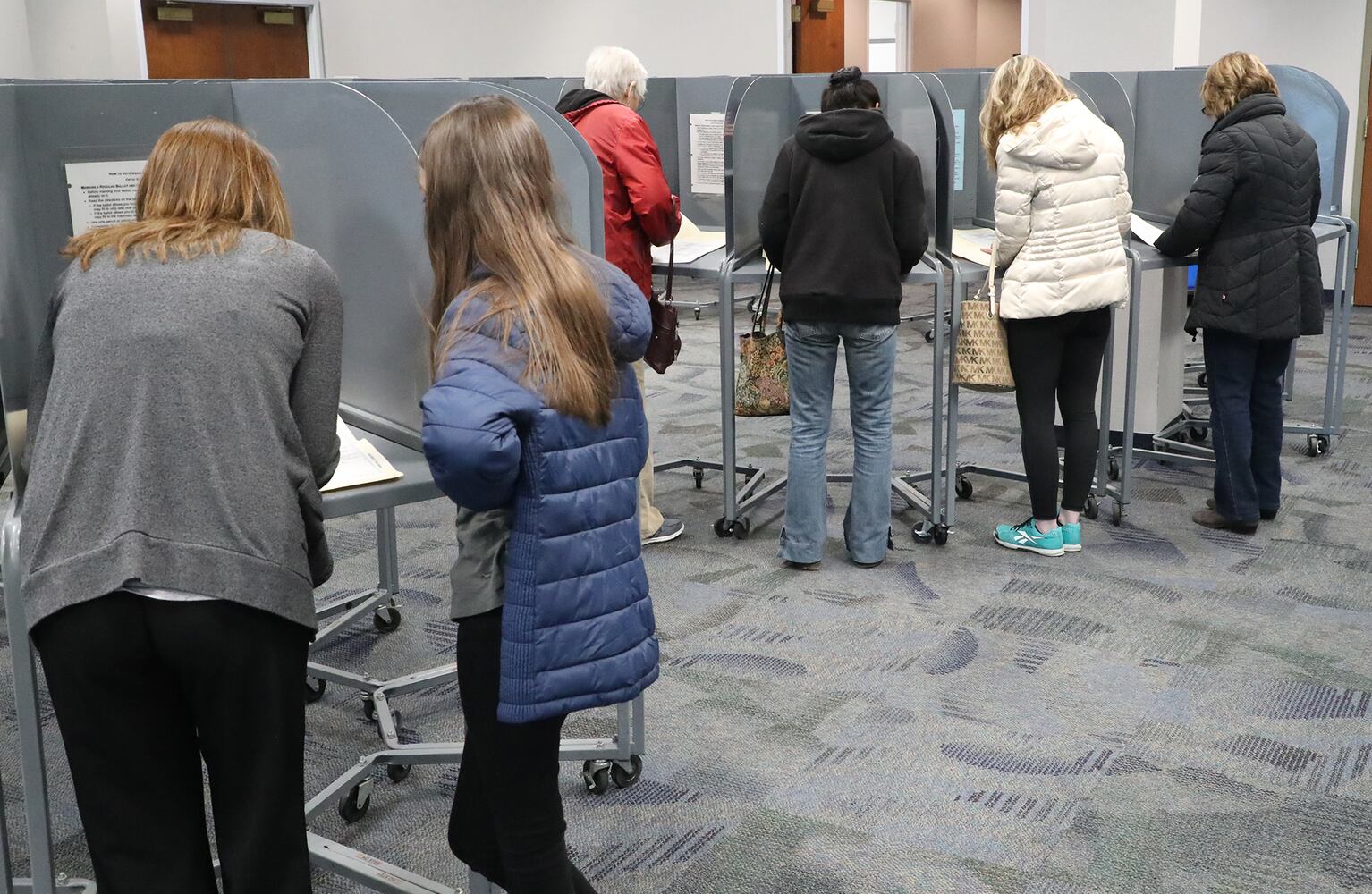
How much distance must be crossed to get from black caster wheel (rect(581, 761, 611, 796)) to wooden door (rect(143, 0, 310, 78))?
18.1ft

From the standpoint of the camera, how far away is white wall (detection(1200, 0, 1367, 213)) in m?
6.43

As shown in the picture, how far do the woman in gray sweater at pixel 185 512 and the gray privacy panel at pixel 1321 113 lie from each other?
11.9 ft

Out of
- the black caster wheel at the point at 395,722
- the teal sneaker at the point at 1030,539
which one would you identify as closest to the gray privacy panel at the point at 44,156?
the black caster wheel at the point at 395,722

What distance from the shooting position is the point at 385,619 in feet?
9.72

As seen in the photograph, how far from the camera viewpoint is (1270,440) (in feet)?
11.5

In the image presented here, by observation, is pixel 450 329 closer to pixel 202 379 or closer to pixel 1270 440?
pixel 202 379

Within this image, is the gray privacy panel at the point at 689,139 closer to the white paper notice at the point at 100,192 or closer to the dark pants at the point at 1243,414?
the dark pants at the point at 1243,414

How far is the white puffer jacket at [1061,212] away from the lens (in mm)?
3070

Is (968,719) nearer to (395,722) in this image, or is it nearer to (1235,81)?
(395,722)

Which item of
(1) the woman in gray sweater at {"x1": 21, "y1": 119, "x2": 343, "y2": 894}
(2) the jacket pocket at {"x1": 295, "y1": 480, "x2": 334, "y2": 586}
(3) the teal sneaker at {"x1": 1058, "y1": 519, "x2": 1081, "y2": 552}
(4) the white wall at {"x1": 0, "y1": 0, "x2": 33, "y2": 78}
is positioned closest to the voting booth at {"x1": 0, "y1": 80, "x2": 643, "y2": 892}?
(2) the jacket pocket at {"x1": 295, "y1": 480, "x2": 334, "y2": 586}

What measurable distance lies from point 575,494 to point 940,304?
2083 millimetres

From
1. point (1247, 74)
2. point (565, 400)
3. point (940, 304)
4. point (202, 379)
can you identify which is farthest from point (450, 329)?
point (1247, 74)

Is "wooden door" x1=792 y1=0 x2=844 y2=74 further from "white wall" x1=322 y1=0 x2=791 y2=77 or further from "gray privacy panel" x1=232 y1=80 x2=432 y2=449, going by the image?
"gray privacy panel" x1=232 y1=80 x2=432 y2=449

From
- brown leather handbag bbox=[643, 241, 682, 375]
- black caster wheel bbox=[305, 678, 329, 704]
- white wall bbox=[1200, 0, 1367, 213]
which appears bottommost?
black caster wheel bbox=[305, 678, 329, 704]
